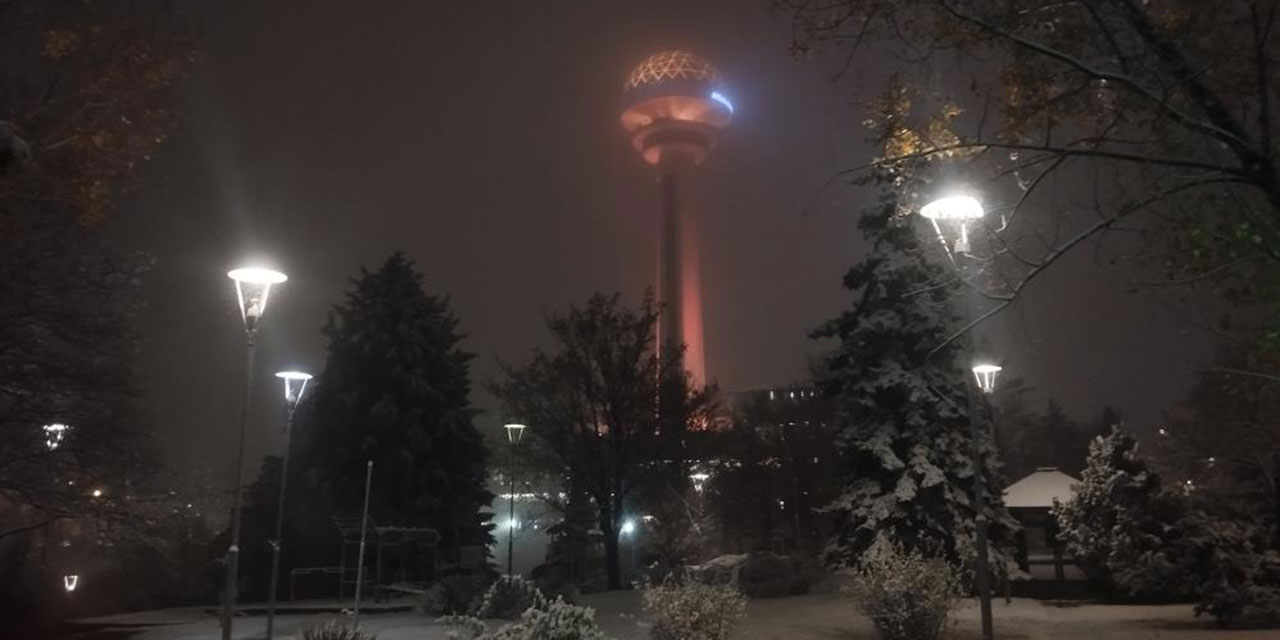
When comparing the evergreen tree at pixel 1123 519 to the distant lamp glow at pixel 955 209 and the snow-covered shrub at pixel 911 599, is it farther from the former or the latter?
the distant lamp glow at pixel 955 209

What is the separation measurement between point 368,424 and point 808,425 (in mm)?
22527

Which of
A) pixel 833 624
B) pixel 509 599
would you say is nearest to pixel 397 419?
pixel 509 599

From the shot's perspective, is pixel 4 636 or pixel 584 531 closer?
pixel 4 636

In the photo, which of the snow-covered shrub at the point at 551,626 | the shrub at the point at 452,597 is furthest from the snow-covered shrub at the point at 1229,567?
the shrub at the point at 452,597

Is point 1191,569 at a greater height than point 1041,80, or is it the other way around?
point 1041,80

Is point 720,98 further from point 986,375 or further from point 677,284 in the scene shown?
point 986,375

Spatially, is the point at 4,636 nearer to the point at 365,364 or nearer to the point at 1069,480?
the point at 365,364

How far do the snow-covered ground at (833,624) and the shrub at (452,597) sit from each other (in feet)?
1.64

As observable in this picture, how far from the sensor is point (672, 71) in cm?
10888

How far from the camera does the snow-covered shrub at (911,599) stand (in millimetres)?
13578

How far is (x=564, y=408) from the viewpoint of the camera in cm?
3195

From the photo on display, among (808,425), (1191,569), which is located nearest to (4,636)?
(1191,569)

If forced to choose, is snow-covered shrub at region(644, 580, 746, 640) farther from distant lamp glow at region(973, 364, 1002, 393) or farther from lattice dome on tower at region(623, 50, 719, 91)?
lattice dome on tower at region(623, 50, 719, 91)

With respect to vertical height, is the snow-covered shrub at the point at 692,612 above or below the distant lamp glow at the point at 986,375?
below
